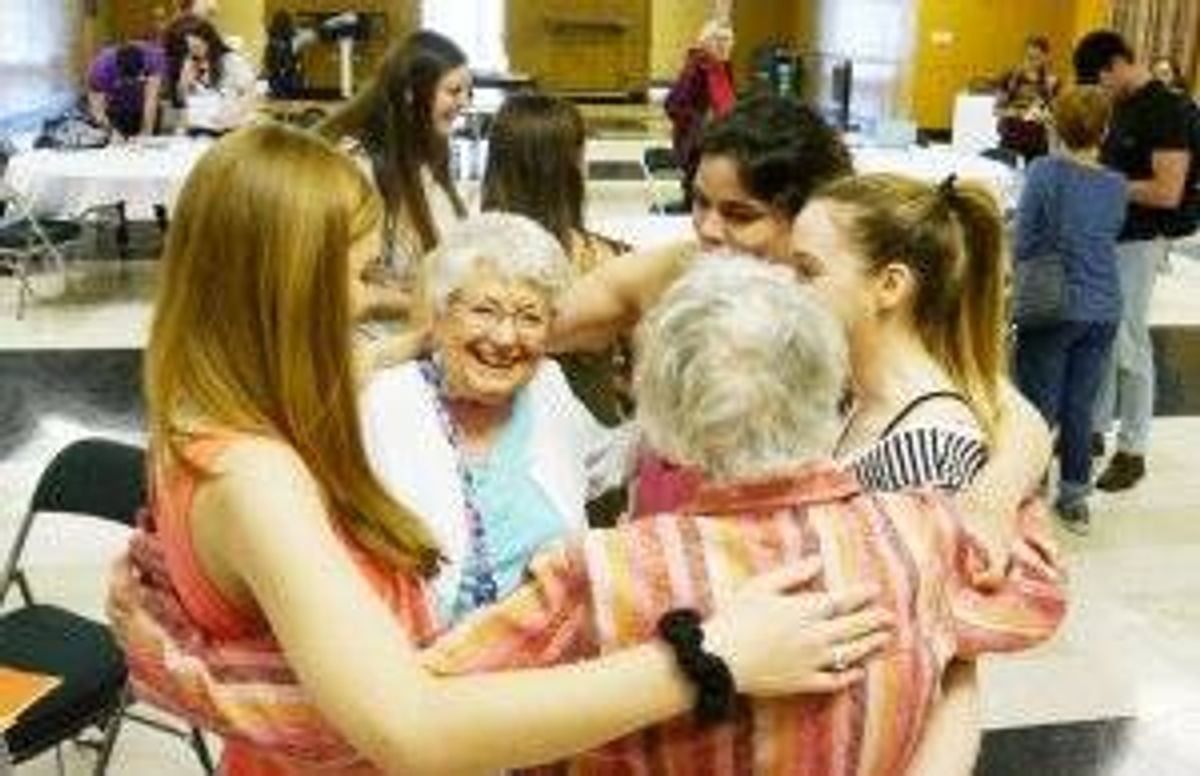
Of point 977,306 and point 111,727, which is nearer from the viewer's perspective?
point 977,306

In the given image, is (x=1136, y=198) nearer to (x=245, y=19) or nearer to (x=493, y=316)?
(x=493, y=316)

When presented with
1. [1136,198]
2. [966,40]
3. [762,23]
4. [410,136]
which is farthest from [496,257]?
[762,23]

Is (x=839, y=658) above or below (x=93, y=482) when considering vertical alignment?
above

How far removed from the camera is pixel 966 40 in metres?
17.1

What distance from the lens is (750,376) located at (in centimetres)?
119

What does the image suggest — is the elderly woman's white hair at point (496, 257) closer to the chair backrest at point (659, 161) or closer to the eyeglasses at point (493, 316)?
the eyeglasses at point (493, 316)

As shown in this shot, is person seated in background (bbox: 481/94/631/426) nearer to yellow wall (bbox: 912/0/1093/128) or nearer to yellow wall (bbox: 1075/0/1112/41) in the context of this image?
yellow wall (bbox: 1075/0/1112/41)

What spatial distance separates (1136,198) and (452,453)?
13.3 feet

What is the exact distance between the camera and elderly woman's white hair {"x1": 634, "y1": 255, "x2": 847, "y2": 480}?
1.19 meters

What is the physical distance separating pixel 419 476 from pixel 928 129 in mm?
15943

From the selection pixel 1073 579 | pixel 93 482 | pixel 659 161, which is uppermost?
pixel 659 161

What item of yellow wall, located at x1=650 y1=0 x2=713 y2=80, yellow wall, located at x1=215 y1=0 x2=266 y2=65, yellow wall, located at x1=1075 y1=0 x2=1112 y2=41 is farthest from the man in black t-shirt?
yellow wall, located at x1=650 y1=0 x2=713 y2=80

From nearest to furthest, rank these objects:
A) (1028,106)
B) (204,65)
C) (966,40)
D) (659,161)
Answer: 1. (659,161)
2. (204,65)
3. (1028,106)
4. (966,40)

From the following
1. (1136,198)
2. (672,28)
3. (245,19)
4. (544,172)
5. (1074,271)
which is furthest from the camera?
(672,28)
